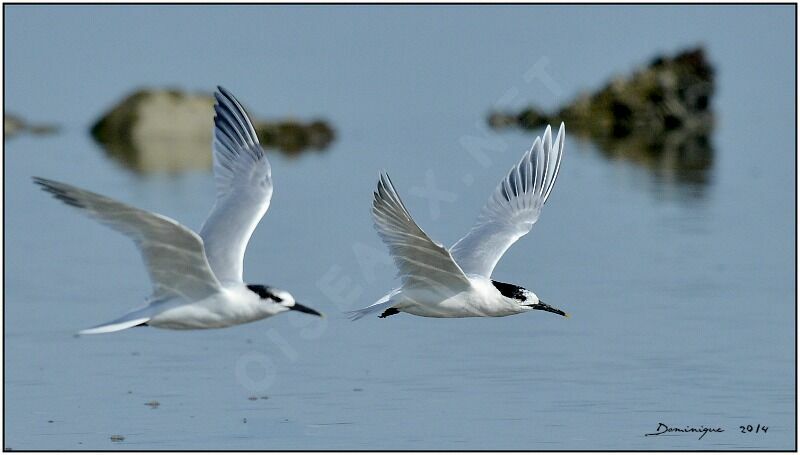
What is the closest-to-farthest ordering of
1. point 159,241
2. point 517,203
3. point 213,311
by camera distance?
1. point 159,241
2. point 213,311
3. point 517,203

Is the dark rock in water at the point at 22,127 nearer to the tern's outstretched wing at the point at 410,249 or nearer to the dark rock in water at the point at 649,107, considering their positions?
the dark rock in water at the point at 649,107

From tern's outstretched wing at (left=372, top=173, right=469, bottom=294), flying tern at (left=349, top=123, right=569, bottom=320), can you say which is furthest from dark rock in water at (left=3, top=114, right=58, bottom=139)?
tern's outstretched wing at (left=372, top=173, right=469, bottom=294)

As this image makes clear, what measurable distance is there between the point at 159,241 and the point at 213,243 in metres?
1.36

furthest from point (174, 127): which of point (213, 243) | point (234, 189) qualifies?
point (213, 243)

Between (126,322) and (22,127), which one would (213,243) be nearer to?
(126,322)

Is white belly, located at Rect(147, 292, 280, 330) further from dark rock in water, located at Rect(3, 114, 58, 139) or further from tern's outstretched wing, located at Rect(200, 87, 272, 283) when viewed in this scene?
dark rock in water, located at Rect(3, 114, 58, 139)

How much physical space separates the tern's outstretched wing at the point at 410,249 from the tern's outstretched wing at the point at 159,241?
4.45 ft

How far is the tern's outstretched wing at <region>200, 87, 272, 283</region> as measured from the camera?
13727 millimetres

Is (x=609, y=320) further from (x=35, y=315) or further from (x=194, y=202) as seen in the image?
(x=194, y=202)

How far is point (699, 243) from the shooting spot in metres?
23.6

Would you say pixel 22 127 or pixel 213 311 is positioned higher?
pixel 22 127

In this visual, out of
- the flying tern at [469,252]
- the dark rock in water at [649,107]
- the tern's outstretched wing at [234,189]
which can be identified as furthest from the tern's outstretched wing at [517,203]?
the dark rock in water at [649,107]

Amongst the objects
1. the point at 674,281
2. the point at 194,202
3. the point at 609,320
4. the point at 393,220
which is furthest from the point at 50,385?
the point at 194,202

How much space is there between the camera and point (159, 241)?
1248 centimetres
